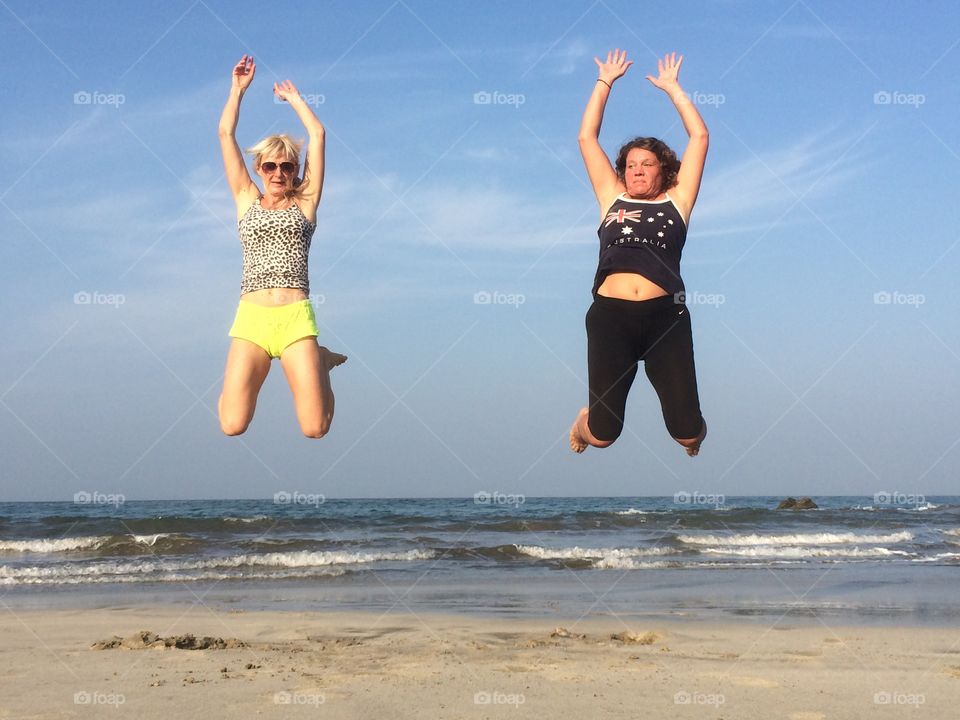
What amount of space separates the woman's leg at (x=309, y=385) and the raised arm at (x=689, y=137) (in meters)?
2.75

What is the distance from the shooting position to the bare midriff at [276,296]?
7043 mm

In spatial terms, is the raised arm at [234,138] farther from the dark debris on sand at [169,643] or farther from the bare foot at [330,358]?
the dark debris on sand at [169,643]

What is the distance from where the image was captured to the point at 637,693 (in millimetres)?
12688

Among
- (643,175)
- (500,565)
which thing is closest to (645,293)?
(643,175)

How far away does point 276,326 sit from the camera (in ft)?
22.9

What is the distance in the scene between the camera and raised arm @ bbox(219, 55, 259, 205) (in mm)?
7168

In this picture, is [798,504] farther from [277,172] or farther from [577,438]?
[277,172]

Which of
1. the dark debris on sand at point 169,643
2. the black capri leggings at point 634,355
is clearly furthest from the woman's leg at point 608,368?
the dark debris on sand at point 169,643
